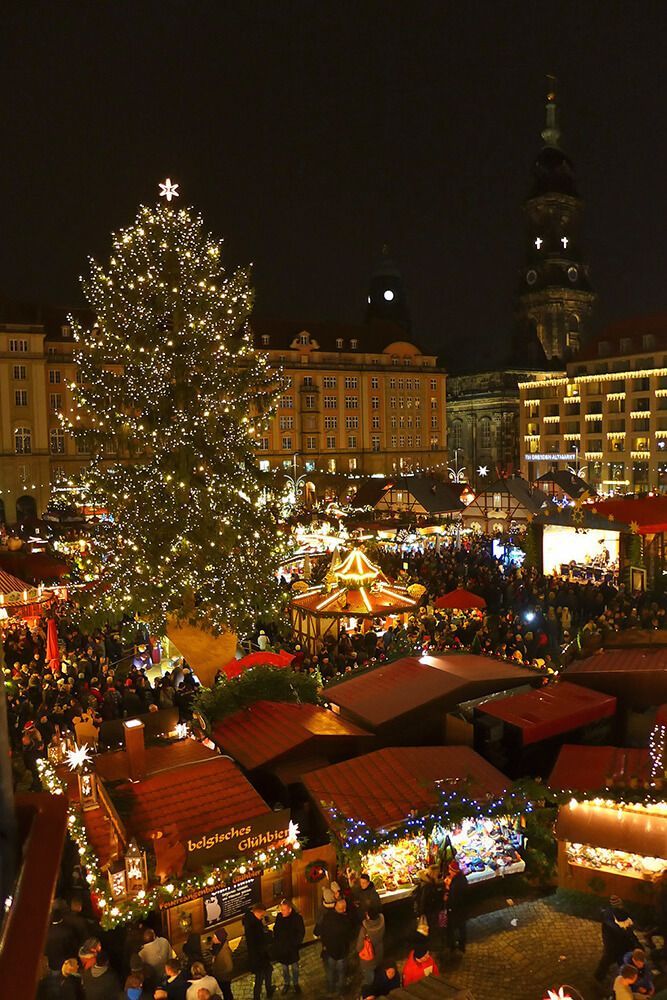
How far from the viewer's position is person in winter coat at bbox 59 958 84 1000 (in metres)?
5.75

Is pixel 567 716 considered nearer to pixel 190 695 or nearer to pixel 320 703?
pixel 320 703

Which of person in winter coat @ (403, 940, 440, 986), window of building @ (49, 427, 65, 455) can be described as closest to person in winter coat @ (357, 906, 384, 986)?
person in winter coat @ (403, 940, 440, 986)

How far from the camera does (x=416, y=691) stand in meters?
10.4

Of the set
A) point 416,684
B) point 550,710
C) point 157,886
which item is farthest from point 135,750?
point 550,710

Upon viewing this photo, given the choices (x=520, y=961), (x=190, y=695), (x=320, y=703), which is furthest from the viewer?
(x=190, y=695)

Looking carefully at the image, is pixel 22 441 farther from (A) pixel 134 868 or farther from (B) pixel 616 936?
(B) pixel 616 936

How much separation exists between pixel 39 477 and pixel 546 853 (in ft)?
152

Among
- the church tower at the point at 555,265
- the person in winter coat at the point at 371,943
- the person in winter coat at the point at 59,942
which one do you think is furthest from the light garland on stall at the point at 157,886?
the church tower at the point at 555,265

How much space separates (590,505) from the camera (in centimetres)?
2267

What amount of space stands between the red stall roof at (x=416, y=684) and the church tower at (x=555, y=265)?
228 ft

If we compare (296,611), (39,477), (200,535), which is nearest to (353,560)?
(296,611)

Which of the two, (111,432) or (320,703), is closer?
(320,703)

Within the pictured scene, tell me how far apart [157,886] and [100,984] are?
32.9 inches

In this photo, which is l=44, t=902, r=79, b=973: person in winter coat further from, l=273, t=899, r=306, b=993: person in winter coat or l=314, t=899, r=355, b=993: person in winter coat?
l=314, t=899, r=355, b=993: person in winter coat
